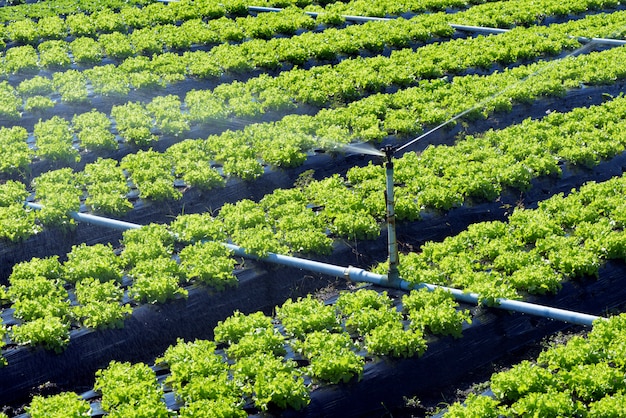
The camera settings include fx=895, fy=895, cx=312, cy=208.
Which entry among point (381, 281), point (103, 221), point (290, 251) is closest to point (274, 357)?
point (381, 281)

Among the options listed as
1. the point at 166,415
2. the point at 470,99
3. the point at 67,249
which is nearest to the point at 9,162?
the point at 67,249

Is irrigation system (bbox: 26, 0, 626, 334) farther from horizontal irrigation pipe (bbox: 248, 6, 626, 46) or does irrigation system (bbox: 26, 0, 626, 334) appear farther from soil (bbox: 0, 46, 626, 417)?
horizontal irrigation pipe (bbox: 248, 6, 626, 46)

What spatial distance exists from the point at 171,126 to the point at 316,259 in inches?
195

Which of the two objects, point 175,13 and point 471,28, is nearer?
point 471,28

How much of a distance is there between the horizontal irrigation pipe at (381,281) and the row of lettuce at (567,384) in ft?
1.45

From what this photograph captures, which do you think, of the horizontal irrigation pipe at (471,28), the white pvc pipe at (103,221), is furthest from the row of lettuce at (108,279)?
the horizontal irrigation pipe at (471,28)

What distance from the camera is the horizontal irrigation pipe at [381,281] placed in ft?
38.5

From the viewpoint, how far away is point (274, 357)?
1105cm

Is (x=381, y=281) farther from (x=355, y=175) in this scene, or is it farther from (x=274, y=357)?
(x=355, y=175)

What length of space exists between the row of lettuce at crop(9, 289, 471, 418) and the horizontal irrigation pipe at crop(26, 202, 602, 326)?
0.24 metres

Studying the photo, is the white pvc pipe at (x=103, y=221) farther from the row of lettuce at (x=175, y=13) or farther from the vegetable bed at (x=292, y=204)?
the row of lettuce at (x=175, y=13)

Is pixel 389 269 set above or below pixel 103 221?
below

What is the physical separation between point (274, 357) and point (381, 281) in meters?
2.18

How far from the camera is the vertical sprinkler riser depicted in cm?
1150
